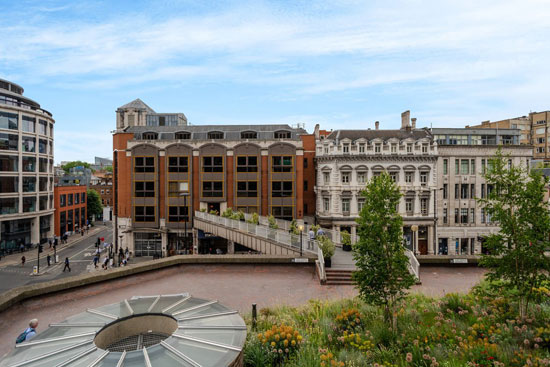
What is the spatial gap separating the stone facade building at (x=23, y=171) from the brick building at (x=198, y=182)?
58.6 ft

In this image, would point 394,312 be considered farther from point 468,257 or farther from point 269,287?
point 468,257

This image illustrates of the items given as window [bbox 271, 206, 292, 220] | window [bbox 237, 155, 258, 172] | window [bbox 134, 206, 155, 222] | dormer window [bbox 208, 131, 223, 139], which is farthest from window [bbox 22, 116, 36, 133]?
window [bbox 271, 206, 292, 220]

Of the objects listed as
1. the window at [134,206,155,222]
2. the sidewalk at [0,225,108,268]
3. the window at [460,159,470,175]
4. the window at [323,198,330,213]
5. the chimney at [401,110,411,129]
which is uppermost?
the chimney at [401,110,411,129]

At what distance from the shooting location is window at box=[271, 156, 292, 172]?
3947 cm

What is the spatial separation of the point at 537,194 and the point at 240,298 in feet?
33.6

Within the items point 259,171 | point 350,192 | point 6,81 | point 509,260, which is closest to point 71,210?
point 6,81

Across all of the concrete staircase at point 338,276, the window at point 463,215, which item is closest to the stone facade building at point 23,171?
the concrete staircase at point 338,276

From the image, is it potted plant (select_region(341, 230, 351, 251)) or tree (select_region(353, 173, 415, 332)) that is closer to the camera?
tree (select_region(353, 173, 415, 332))

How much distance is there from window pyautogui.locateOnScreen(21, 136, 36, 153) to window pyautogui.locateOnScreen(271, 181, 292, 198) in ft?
130

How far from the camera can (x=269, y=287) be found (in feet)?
44.5

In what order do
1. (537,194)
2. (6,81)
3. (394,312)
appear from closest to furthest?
1. (537,194)
2. (394,312)
3. (6,81)

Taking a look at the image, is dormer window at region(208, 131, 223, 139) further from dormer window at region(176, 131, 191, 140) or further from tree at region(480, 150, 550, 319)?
tree at region(480, 150, 550, 319)

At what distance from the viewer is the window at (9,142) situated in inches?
1724

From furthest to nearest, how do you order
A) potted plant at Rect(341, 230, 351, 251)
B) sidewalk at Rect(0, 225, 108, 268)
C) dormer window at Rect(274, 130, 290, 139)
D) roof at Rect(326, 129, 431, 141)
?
dormer window at Rect(274, 130, 290, 139) < sidewalk at Rect(0, 225, 108, 268) < roof at Rect(326, 129, 431, 141) < potted plant at Rect(341, 230, 351, 251)
